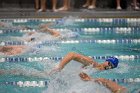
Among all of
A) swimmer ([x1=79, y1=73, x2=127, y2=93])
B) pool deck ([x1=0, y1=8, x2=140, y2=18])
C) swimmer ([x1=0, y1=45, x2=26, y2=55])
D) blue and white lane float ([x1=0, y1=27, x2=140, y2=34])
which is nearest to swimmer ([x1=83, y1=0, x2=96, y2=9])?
pool deck ([x1=0, y1=8, x2=140, y2=18])

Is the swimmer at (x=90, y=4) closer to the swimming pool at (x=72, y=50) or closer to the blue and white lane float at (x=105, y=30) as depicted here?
the swimming pool at (x=72, y=50)

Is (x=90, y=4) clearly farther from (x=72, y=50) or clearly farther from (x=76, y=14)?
(x=72, y=50)

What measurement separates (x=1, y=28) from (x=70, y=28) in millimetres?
1434

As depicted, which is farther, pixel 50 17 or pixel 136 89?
pixel 50 17

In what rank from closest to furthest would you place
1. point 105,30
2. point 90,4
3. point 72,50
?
point 72,50 → point 105,30 → point 90,4

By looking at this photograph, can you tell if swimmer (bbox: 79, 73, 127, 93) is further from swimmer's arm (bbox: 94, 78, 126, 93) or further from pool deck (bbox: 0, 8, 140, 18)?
pool deck (bbox: 0, 8, 140, 18)

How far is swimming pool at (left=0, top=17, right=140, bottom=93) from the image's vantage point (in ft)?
13.1

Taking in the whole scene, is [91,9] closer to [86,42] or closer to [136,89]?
[86,42]

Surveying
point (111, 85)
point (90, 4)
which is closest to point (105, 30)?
point (90, 4)

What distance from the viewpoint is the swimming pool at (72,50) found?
3992 millimetres

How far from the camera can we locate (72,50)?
5.73 m

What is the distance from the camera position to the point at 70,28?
7.32 m

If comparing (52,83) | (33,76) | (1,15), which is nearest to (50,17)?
(1,15)

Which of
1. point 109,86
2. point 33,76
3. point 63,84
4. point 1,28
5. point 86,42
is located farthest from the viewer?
point 1,28
